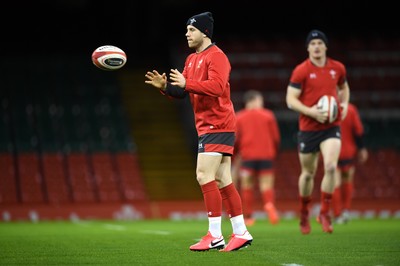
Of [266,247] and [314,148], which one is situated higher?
[314,148]

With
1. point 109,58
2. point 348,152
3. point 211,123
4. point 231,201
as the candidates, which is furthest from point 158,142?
point 211,123

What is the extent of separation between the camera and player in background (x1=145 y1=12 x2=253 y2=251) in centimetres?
745

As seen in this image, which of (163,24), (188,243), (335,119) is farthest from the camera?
(163,24)

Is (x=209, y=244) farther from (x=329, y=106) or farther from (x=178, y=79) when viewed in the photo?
(x=329, y=106)

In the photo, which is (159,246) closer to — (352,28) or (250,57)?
(250,57)

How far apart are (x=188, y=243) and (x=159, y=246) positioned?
0.54 m

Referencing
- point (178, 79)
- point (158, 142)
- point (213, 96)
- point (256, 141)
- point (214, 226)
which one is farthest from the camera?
point (158, 142)

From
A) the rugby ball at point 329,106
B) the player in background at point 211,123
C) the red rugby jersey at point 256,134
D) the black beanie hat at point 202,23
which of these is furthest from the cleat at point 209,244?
the red rugby jersey at point 256,134

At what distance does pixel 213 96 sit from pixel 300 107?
271 cm

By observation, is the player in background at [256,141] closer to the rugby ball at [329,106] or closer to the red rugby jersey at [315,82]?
the red rugby jersey at [315,82]

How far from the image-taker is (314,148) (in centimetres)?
1013

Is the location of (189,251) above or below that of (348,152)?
below

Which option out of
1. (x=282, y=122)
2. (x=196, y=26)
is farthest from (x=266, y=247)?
(x=282, y=122)

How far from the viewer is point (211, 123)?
773 cm
